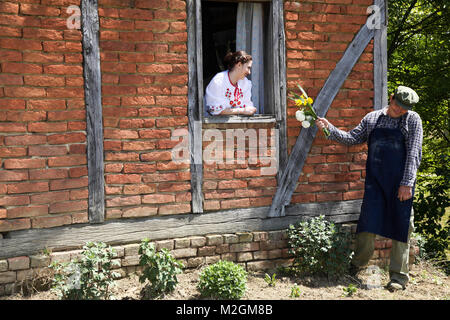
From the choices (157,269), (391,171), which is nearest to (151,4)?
(157,269)

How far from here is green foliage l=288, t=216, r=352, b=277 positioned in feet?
15.0

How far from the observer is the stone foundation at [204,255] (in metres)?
3.80

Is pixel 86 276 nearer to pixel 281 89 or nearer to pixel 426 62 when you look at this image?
pixel 281 89

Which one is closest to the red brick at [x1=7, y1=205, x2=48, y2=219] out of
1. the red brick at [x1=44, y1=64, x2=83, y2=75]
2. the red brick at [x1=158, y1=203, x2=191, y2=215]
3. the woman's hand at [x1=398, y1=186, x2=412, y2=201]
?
the red brick at [x1=158, y1=203, x2=191, y2=215]

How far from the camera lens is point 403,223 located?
14.6 ft

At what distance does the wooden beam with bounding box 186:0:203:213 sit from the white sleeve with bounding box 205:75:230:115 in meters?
0.16

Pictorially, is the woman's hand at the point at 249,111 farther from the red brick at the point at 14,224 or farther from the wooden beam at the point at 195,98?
the red brick at the point at 14,224

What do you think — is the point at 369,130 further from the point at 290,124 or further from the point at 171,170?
the point at 171,170

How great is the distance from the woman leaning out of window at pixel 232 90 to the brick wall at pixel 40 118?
4.35 ft

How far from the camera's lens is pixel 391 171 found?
445 cm

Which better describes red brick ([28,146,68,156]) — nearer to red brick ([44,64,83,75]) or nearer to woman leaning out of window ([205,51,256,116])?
red brick ([44,64,83,75])

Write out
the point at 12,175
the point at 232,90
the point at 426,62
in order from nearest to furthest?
1. the point at 12,175
2. the point at 232,90
3. the point at 426,62

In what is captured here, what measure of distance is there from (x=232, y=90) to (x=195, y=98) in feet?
1.50

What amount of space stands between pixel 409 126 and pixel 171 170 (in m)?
2.47
